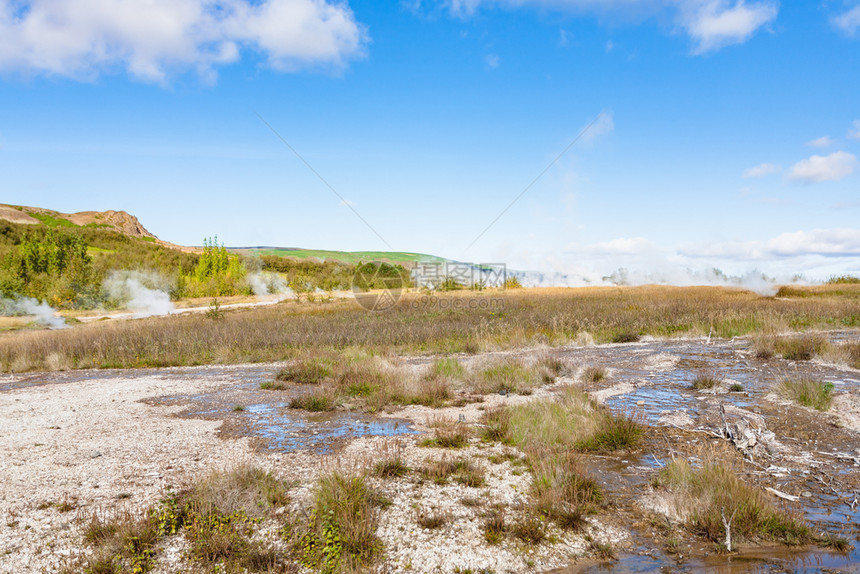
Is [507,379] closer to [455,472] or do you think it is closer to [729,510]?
[455,472]

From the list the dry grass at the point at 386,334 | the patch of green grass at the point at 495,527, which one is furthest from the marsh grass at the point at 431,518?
the dry grass at the point at 386,334

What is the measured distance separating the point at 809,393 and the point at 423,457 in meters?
7.22

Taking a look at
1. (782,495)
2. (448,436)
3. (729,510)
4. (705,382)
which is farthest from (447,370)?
(729,510)

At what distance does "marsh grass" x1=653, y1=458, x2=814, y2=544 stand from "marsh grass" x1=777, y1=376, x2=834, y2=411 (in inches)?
190

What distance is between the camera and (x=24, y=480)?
232 inches

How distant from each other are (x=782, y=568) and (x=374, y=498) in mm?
3764

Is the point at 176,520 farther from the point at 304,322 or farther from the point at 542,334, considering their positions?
the point at 304,322

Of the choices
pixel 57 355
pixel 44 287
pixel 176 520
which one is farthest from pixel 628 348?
pixel 44 287

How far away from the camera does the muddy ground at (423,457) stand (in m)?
4.43

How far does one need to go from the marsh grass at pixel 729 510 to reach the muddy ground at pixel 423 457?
0.15 metres

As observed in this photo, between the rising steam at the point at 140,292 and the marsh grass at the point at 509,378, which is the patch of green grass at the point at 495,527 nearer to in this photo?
the marsh grass at the point at 509,378

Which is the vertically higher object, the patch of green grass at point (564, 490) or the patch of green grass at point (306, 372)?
the patch of green grass at point (564, 490)

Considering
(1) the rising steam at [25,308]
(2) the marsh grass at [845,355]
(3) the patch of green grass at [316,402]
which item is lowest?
(1) the rising steam at [25,308]

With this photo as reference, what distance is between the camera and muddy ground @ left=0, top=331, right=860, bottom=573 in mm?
4434
